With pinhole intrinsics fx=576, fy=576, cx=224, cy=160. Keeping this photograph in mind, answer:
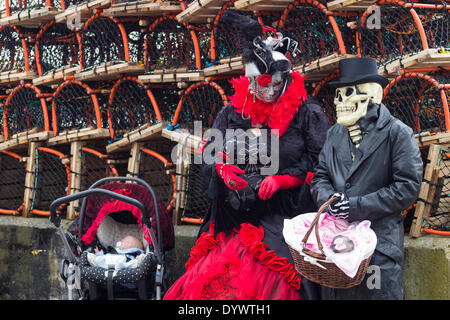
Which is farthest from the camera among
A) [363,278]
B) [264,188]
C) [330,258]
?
[264,188]

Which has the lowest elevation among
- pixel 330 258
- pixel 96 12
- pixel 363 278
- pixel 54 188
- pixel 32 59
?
pixel 54 188

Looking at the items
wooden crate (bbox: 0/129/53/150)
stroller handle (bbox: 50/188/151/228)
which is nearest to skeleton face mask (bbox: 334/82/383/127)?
stroller handle (bbox: 50/188/151/228)

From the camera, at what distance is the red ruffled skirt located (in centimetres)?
337

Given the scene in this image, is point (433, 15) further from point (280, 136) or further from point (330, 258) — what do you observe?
point (330, 258)

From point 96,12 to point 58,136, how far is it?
52.5 inches

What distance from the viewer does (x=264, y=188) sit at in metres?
3.54

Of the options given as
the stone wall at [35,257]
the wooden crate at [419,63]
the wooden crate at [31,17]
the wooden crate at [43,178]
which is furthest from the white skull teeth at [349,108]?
the wooden crate at [31,17]

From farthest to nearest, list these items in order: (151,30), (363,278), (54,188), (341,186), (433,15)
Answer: (54,188)
(151,30)
(433,15)
(341,186)
(363,278)

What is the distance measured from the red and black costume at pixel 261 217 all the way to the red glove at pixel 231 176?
0.05 metres

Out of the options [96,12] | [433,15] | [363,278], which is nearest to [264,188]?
[363,278]

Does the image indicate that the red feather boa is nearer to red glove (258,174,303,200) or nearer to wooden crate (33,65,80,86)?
red glove (258,174,303,200)

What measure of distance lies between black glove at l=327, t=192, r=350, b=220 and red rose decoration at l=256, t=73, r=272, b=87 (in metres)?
0.97

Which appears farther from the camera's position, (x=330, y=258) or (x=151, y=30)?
(x=151, y=30)

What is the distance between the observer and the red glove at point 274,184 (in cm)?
354
